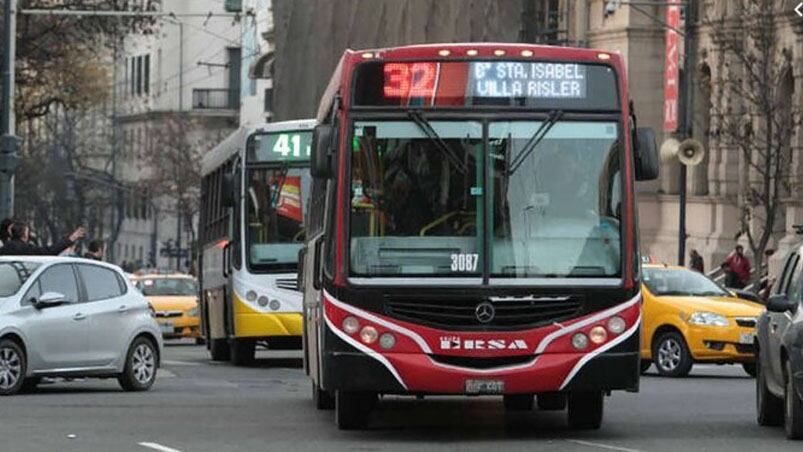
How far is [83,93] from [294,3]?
5.38m

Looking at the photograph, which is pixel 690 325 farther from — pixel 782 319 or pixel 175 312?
pixel 175 312

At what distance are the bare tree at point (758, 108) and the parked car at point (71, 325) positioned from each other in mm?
22894

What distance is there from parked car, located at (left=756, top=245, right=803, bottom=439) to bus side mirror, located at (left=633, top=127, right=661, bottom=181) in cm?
131

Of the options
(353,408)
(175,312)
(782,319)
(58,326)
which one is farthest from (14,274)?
(175,312)

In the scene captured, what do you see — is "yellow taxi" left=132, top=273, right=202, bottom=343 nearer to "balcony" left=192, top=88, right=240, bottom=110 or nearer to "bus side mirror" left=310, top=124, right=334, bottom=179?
"bus side mirror" left=310, top=124, right=334, bottom=179

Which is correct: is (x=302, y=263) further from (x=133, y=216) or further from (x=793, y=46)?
(x=133, y=216)

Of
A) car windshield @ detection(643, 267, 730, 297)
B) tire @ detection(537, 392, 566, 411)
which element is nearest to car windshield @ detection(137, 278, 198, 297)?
car windshield @ detection(643, 267, 730, 297)

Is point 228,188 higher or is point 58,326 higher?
point 228,188

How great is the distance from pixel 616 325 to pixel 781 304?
47.8 inches

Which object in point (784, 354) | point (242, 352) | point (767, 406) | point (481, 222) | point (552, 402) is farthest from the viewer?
point (242, 352)

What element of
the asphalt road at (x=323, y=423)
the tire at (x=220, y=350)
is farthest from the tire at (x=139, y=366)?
the tire at (x=220, y=350)

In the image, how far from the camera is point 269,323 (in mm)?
33625

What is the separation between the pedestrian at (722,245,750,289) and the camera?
4894cm

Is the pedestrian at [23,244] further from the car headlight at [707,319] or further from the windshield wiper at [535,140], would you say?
the windshield wiper at [535,140]
